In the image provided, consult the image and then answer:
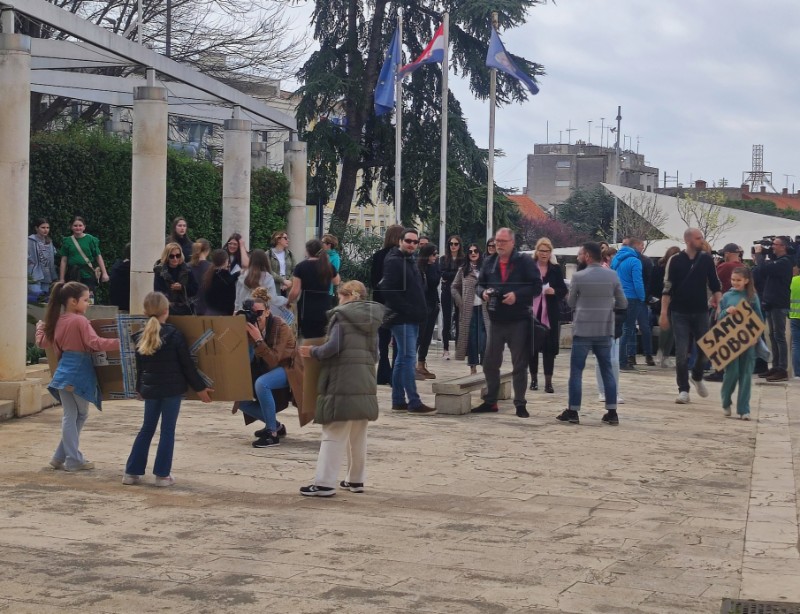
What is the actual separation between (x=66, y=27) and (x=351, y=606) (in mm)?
9940

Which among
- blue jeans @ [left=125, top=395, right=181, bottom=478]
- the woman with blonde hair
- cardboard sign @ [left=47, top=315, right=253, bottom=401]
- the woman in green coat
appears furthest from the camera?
the woman with blonde hair

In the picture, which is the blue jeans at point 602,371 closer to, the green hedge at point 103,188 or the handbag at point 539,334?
the handbag at point 539,334

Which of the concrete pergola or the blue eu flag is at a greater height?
the blue eu flag

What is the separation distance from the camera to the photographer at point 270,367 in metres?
11.2

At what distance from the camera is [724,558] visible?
7.61 meters

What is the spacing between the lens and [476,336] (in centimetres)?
1777

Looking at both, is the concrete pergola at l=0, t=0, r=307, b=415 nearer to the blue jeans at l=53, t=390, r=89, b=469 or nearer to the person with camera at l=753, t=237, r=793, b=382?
the blue jeans at l=53, t=390, r=89, b=469

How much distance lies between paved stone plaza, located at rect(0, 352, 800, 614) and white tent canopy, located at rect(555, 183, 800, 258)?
31.4m

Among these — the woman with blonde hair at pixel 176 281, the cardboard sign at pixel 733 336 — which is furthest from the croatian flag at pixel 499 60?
the cardboard sign at pixel 733 336

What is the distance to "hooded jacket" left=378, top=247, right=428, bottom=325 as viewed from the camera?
45.2ft

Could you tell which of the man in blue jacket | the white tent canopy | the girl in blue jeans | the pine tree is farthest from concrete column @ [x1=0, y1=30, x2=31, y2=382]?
the white tent canopy

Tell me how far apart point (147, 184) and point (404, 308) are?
6.02 meters

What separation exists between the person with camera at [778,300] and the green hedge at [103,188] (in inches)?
340

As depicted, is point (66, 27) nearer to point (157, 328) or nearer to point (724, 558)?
point (157, 328)
